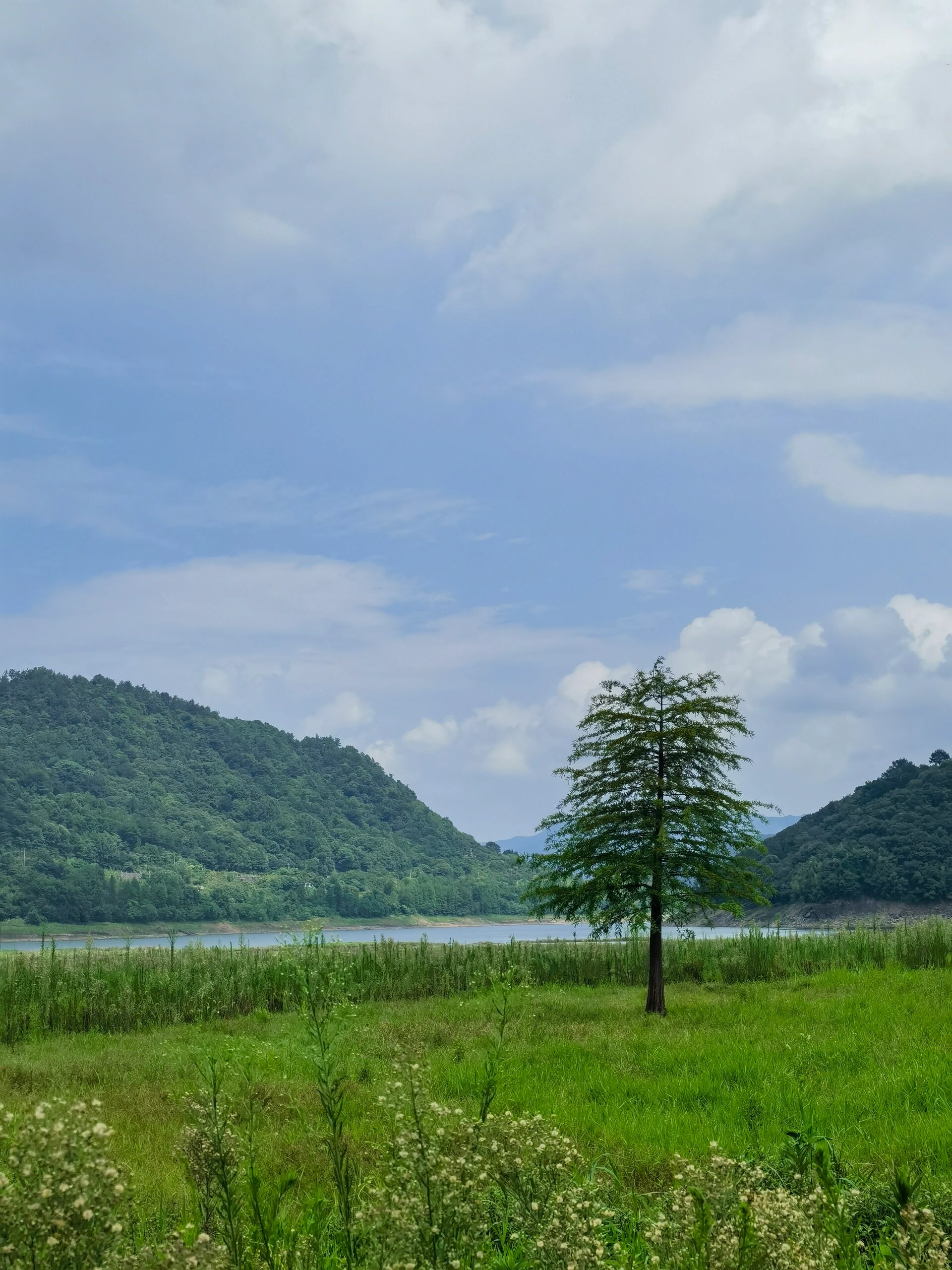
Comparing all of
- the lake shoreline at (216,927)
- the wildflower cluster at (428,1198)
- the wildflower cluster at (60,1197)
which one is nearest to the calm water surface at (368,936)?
the lake shoreline at (216,927)

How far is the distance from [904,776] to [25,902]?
3814 inches

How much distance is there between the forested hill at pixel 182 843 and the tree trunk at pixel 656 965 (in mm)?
94935

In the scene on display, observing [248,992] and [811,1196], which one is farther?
[248,992]

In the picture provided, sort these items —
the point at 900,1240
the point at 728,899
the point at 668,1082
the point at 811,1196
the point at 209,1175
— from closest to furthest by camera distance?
1. the point at 900,1240
2. the point at 811,1196
3. the point at 209,1175
4. the point at 668,1082
5. the point at 728,899

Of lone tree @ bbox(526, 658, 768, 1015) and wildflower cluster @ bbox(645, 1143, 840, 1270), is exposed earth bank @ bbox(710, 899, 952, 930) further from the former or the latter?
wildflower cluster @ bbox(645, 1143, 840, 1270)

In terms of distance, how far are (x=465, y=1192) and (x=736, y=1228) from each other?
3.02 ft

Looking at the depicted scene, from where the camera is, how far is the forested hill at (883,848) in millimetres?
72500

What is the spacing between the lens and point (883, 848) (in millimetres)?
75812

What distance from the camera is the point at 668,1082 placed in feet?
35.2

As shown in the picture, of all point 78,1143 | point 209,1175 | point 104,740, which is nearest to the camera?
point 78,1143

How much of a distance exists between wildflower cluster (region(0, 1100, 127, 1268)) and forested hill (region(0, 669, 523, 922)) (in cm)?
11221

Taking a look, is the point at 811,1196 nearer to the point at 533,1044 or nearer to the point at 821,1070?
the point at 821,1070

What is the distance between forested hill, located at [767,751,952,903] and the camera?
2854 inches

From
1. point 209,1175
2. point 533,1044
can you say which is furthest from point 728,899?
point 209,1175
